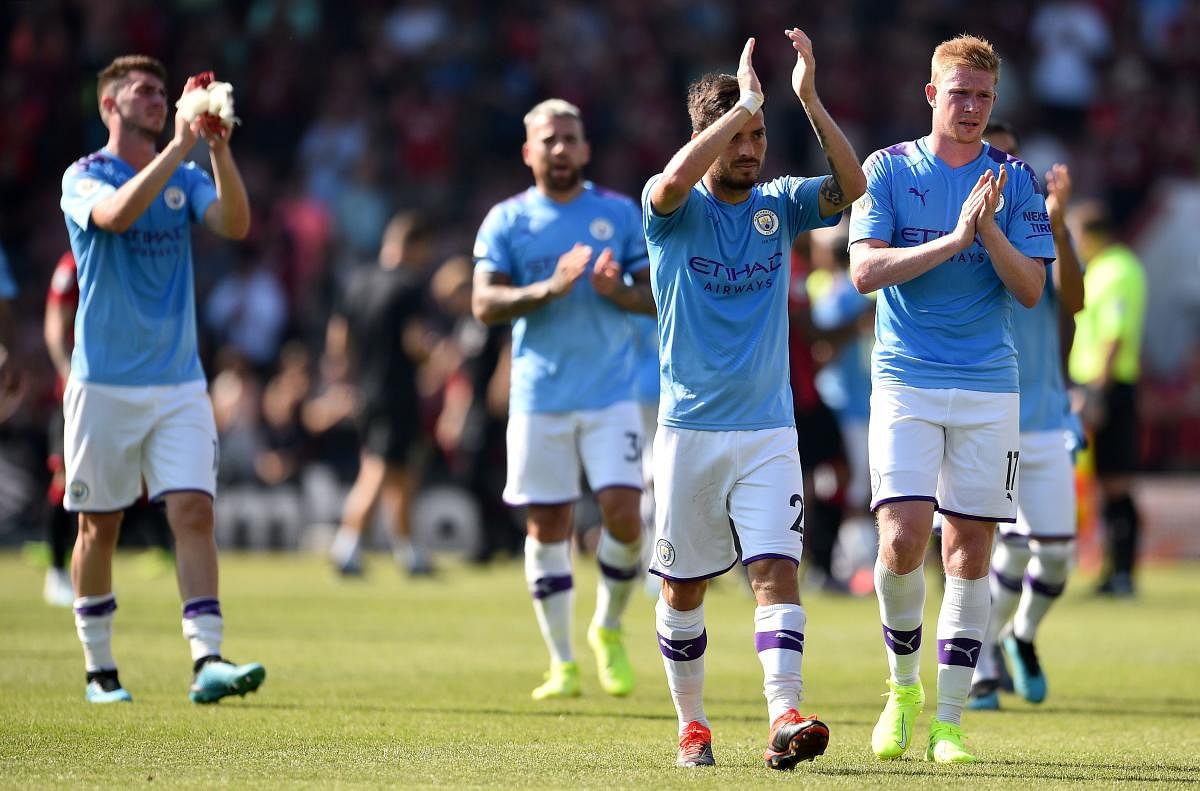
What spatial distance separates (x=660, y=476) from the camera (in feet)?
23.0

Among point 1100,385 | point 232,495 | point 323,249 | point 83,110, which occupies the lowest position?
point 232,495

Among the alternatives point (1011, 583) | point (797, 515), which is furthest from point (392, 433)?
point (797, 515)

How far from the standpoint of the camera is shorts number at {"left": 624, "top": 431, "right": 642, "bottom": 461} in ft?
30.4

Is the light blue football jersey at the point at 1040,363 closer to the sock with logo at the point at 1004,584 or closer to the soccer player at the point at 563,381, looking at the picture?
the sock with logo at the point at 1004,584

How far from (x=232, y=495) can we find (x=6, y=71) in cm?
714

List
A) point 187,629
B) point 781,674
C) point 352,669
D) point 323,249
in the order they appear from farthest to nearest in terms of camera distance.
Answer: point 323,249, point 352,669, point 187,629, point 781,674

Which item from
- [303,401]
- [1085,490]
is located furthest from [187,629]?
[303,401]

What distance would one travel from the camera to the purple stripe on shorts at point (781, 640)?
6.66 meters

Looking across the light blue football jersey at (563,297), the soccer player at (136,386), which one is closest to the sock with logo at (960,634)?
the light blue football jersey at (563,297)

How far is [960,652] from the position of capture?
712 centimetres

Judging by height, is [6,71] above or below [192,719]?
above

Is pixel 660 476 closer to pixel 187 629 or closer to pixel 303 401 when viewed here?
pixel 187 629

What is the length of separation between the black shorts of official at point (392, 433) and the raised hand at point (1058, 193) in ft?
29.0

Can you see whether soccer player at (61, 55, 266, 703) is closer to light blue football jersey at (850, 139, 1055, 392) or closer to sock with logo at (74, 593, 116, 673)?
sock with logo at (74, 593, 116, 673)
